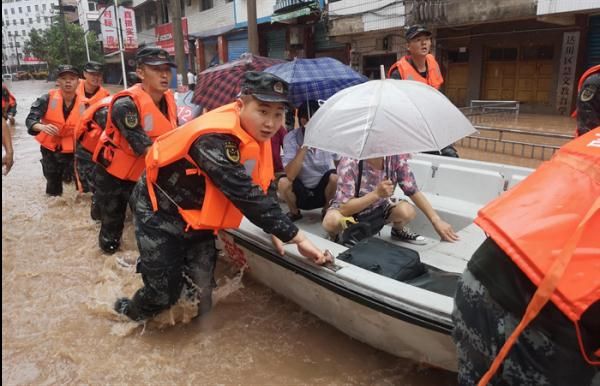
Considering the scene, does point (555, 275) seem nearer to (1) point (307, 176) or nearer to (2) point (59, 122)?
(1) point (307, 176)

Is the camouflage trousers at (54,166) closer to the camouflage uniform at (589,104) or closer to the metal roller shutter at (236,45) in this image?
the camouflage uniform at (589,104)

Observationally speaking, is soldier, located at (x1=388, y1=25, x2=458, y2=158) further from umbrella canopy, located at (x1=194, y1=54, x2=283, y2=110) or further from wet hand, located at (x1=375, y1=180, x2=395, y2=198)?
wet hand, located at (x1=375, y1=180, x2=395, y2=198)

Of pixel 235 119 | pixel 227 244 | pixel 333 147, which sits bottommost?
pixel 227 244

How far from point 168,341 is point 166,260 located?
A: 0.70 m

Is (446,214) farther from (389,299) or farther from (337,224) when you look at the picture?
(389,299)

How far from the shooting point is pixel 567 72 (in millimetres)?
10477

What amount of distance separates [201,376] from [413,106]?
78.9 inches

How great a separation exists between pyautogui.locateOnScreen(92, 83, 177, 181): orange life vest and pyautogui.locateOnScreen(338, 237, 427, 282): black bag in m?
1.90

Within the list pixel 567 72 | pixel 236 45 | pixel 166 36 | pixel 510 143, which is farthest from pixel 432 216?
pixel 166 36

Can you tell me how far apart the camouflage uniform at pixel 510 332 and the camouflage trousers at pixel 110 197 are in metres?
3.38

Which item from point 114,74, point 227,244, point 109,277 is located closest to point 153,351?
point 227,244

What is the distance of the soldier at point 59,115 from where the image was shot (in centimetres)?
534

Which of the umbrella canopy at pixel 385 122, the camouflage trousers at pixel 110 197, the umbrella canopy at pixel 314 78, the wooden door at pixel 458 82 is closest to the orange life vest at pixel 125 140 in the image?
the camouflage trousers at pixel 110 197

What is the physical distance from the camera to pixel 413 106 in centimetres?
270
